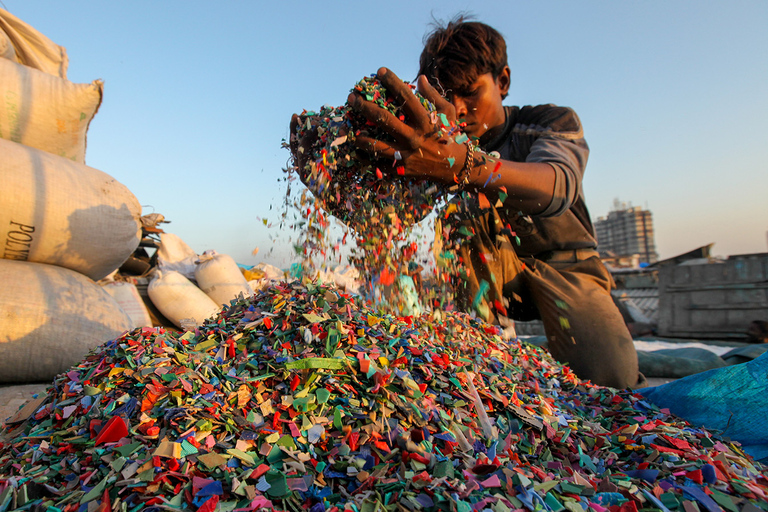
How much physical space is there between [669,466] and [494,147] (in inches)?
79.8

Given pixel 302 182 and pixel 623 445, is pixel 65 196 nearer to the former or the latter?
pixel 302 182

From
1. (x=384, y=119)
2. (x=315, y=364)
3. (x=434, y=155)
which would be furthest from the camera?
(x=434, y=155)

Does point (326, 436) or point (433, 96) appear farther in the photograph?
point (433, 96)

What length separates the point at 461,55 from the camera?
201 cm

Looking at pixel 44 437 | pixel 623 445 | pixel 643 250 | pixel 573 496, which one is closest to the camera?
pixel 573 496

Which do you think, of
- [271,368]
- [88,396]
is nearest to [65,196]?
[88,396]

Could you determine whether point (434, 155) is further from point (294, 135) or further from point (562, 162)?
point (562, 162)

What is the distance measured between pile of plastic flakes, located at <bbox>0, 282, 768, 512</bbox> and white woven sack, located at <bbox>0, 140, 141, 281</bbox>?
1129 millimetres

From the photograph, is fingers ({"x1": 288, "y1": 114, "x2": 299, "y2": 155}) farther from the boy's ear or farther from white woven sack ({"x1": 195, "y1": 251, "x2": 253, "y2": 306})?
white woven sack ({"x1": 195, "y1": 251, "x2": 253, "y2": 306})

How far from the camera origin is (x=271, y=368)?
1.00 m

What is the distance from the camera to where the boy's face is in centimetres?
204

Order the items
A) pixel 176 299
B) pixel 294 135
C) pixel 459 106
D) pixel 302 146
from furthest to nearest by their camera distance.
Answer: pixel 176 299 < pixel 459 106 < pixel 294 135 < pixel 302 146

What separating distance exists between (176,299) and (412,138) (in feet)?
7.24

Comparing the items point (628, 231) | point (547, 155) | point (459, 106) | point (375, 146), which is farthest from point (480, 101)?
point (628, 231)
